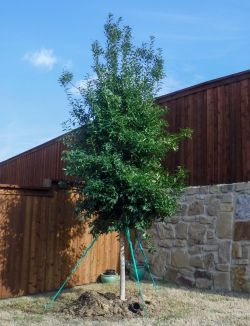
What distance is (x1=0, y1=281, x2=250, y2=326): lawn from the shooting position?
639 centimetres

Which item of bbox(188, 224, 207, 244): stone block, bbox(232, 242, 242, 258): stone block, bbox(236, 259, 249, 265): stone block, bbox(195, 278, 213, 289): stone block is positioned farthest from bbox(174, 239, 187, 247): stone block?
bbox(236, 259, 249, 265): stone block

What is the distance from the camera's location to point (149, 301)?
292 inches

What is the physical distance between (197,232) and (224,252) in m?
0.78

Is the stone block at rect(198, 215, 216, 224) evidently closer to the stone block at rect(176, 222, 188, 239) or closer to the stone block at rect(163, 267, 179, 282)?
the stone block at rect(176, 222, 188, 239)

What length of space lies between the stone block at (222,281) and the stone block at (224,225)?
0.71 meters

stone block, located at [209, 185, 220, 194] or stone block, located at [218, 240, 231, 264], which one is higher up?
stone block, located at [209, 185, 220, 194]

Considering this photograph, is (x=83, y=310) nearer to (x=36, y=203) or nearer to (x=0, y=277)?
(x=0, y=277)

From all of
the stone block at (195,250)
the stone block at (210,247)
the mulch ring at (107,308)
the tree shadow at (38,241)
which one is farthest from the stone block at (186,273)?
the mulch ring at (107,308)

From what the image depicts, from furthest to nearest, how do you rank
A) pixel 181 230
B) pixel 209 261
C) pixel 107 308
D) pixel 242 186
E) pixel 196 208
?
pixel 181 230
pixel 196 208
pixel 209 261
pixel 242 186
pixel 107 308

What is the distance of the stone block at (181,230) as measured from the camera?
31.9 feet

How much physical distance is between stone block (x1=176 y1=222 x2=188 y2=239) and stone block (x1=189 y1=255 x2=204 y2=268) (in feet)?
1.60

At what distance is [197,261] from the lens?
9.37m

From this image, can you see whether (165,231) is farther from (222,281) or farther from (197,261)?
(222,281)

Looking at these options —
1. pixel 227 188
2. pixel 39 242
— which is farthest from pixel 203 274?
pixel 39 242
